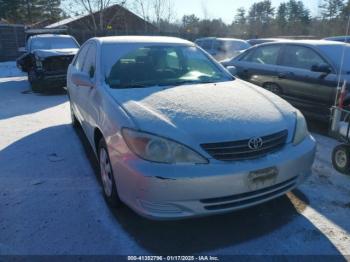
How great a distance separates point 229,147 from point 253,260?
2.85 feet

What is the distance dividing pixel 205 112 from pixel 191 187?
74cm

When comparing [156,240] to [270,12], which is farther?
[270,12]

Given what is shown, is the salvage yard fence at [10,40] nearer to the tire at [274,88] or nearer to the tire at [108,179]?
the tire at [274,88]

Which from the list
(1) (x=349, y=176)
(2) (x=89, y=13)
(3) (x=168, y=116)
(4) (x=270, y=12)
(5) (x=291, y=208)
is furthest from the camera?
(4) (x=270, y=12)

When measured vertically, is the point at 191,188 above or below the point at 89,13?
below

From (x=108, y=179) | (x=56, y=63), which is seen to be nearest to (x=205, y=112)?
(x=108, y=179)

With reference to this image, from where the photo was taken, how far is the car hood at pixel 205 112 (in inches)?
107

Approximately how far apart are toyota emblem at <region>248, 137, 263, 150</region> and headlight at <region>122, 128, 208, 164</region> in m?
0.40

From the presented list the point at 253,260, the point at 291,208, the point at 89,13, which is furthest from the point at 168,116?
the point at 89,13

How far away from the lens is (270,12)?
220 ft

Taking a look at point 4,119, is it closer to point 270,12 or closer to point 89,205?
point 89,205

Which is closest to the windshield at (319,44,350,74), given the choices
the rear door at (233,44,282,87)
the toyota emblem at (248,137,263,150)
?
the rear door at (233,44,282,87)

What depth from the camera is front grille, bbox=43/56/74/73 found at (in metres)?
10.2

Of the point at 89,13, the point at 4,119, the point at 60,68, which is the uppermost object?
the point at 89,13
